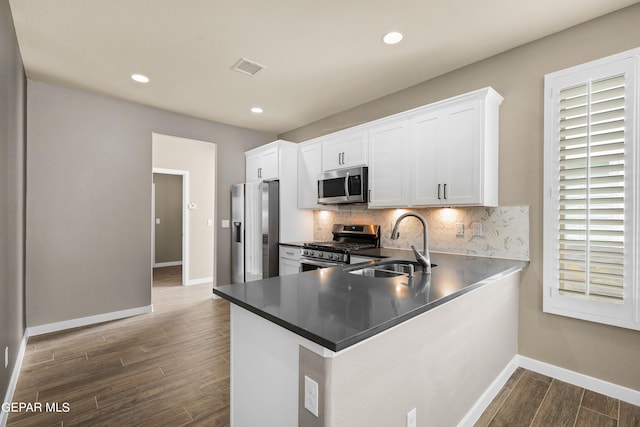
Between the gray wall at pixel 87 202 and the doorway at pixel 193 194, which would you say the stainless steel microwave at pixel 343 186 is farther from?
the doorway at pixel 193 194

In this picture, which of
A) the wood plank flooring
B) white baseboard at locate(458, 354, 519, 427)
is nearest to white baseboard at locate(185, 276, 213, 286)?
the wood plank flooring

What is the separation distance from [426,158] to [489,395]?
1942 millimetres

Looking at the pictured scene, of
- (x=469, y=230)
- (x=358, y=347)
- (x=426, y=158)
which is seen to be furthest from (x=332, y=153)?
(x=358, y=347)

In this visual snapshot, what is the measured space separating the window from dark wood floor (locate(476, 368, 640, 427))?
54 centimetres

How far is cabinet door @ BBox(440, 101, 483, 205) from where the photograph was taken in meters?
2.53

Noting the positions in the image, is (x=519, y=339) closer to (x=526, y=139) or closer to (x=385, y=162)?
(x=526, y=139)

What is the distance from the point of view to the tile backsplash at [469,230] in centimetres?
256

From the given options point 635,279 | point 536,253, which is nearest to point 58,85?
point 536,253

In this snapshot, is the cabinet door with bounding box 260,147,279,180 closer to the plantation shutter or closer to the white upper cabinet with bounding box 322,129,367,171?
the white upper cabinet with bounding box 322,129,367,171

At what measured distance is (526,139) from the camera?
8.30 feet

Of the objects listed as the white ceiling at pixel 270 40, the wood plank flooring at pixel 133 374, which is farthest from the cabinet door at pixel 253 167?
the wood plank flooring at pixel 133 374

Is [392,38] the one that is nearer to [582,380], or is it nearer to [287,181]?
[287,181]

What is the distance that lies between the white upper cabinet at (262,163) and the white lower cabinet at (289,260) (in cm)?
107

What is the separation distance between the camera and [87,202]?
3.61 meters
